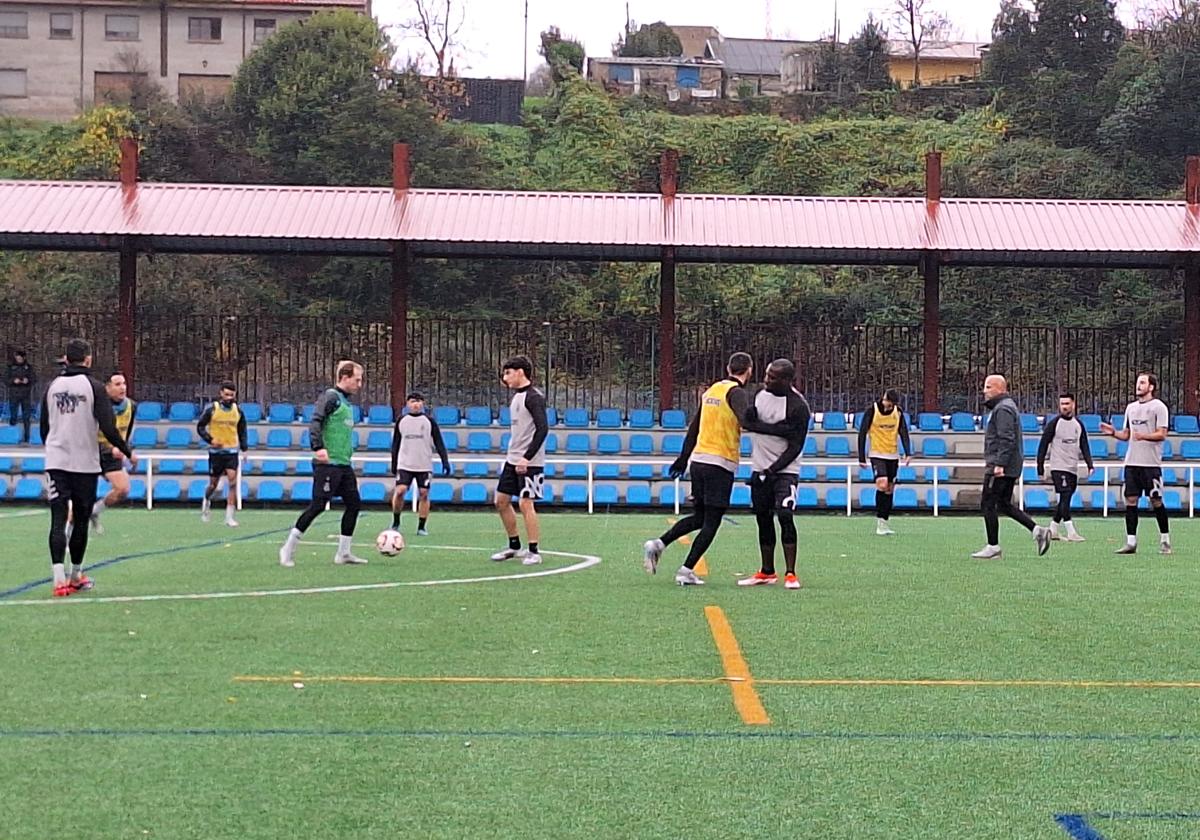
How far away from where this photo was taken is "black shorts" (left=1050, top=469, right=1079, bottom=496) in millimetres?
19656

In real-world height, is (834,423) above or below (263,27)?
below

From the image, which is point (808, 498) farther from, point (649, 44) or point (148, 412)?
point (649, 44)

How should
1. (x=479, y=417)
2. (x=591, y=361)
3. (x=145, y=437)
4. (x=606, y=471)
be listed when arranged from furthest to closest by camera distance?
(x=591, y=361), (x=479, y=417), (x=145, y=437), (x=606, y=471)

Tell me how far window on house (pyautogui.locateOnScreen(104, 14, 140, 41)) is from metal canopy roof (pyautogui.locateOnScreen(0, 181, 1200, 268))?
38612 mm

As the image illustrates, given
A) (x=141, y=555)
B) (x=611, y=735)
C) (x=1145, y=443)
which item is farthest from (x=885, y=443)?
(x=611, y=735)

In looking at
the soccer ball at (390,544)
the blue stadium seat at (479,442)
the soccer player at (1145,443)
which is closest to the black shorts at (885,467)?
the soccer player at (1145,443)

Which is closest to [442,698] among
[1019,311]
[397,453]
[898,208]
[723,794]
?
[723,794]

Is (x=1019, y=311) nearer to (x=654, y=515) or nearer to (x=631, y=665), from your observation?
(x=654, y=515)

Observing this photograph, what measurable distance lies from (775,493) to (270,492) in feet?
51.4

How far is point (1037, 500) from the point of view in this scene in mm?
26594

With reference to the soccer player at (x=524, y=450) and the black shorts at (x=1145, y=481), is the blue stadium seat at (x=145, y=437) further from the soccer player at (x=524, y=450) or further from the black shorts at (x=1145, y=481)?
the black shorts at (x=1145, y=481)

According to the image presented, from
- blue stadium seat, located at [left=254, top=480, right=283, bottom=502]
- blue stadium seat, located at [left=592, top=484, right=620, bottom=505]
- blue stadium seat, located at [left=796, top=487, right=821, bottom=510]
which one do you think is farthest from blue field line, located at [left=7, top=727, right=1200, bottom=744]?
blue stadium seat, located at [left=254, top=480, right=283, bottom=502]

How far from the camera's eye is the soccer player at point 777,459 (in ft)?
40.5

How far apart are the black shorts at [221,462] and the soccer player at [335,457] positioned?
25.1 feet
